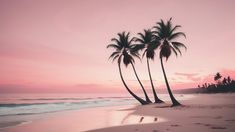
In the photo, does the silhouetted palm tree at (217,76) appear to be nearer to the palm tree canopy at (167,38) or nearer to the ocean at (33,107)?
the ocean at (33,107)

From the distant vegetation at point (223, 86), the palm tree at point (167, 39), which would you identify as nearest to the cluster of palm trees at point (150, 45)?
the palm tree at point (167, 39)

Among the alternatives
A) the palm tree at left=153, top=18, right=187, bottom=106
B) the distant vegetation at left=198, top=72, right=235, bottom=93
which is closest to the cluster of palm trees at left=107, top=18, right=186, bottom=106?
the palm tree at left=153, top=18, right=187, bottom=106

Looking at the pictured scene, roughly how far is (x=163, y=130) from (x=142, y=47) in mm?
25704

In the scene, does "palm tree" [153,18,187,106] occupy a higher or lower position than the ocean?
higher

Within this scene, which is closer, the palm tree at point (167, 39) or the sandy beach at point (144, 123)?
the sandy beach at point (144, 123)

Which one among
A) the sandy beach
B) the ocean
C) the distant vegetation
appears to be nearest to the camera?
the sandy beach

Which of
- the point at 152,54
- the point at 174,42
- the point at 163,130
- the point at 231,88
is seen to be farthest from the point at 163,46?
the point at 231,88

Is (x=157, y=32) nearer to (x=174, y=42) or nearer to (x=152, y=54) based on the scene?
(x=174, y=42)

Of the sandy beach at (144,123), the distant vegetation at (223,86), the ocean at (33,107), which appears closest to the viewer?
the sandy beach at (144,123)

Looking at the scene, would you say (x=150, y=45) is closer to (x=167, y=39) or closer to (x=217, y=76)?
(x=167, y=39)

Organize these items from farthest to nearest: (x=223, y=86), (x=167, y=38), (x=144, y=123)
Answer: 1. (x=223, y=86)
2. (x=167, y=38)
3. (x=144, y=123)

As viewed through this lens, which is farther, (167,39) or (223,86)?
(223,86)

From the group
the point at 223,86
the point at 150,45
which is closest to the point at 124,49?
the point at 150,45

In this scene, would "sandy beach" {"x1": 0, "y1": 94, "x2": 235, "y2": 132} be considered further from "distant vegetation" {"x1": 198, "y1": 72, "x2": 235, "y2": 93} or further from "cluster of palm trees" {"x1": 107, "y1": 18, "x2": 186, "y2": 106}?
"distant vegetation" {"x1": 198, "y1": 72, "x2": 235, "y2": 93}
